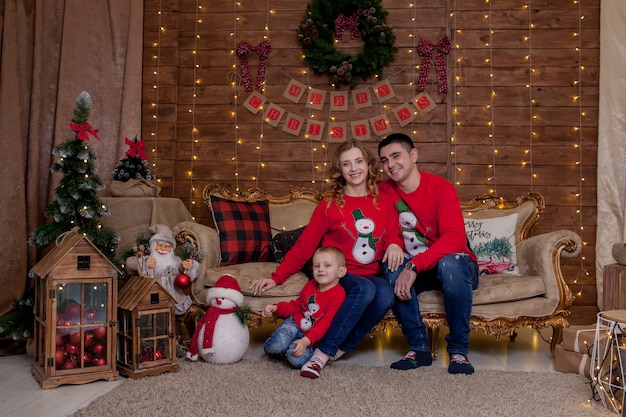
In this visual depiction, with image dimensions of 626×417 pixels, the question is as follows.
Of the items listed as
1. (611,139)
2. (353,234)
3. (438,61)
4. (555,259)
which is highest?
(438,61)

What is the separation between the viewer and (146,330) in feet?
7.25

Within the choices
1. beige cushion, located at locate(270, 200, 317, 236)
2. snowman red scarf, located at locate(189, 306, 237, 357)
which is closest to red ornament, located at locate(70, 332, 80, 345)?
snowman red scarf, located at locate(189, 306, 237, 357)

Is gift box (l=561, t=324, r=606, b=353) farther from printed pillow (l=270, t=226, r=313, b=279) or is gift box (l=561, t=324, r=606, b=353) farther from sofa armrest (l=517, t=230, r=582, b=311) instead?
printed pillow (l=270, t=226, r=313, b=279)

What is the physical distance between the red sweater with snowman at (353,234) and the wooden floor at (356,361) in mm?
461

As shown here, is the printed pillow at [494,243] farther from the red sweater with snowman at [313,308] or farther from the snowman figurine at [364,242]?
the red sweater with snowman at [313,308]

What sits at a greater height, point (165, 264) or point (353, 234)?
point (353, 234)

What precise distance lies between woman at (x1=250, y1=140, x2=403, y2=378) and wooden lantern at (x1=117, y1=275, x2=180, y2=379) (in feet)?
1.44

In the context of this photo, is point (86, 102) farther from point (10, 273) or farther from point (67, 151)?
point (10, 273)

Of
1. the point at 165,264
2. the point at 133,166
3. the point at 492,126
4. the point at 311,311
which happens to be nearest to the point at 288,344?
the point at 311,311

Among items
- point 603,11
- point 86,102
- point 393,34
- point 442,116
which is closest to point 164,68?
point 86,102

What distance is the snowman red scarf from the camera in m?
2.33

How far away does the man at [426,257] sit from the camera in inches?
90.9

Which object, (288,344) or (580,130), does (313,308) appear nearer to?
(288,344)

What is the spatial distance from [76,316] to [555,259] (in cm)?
223
